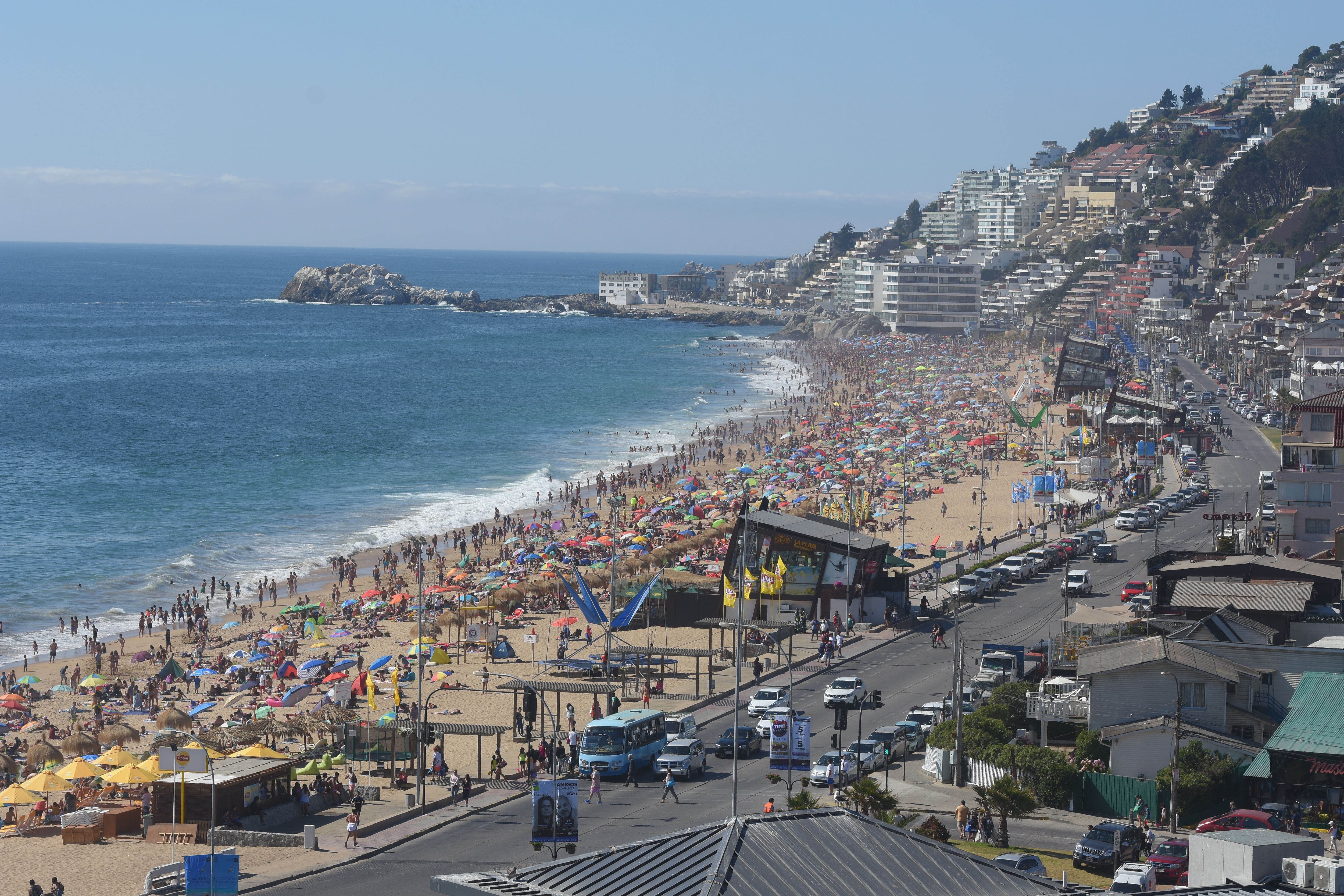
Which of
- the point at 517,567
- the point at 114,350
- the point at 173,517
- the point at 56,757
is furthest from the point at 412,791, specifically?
the point at 114,350

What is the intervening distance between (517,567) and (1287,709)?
32309mm

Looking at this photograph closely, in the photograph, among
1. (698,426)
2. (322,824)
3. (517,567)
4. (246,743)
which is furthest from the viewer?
(698,426)

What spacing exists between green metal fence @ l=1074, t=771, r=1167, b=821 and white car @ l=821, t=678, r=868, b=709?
6812mm

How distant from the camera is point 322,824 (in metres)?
27.1

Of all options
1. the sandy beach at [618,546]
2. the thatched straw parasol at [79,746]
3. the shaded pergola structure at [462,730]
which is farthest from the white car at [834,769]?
the thatched straw parasol at [79,746]

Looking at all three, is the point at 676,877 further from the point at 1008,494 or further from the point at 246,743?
the point at 1008,494

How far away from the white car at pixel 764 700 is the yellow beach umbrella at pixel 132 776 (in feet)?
43.1

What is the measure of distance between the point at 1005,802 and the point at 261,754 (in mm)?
14447

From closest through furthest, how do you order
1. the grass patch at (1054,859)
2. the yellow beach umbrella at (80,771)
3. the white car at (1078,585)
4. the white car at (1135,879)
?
the white car at (1135,879)
the grass patch at (1054,859)
the yellow beach umbrella at (80,771)
the white car at (1078,585)

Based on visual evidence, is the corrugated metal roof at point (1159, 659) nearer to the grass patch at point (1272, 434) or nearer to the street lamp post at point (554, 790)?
the street lamp post at point (554, 790)

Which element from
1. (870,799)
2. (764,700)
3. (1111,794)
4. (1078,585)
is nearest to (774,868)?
(870,799)

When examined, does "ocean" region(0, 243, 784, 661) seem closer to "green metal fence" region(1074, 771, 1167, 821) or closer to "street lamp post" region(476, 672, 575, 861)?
"street lamp post" region(476, 672, 575, 861)

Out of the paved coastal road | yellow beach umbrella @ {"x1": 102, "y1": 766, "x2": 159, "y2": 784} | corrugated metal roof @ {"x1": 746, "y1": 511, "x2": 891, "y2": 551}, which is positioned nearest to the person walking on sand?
the paved coastal road

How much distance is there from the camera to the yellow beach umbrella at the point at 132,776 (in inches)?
1081
